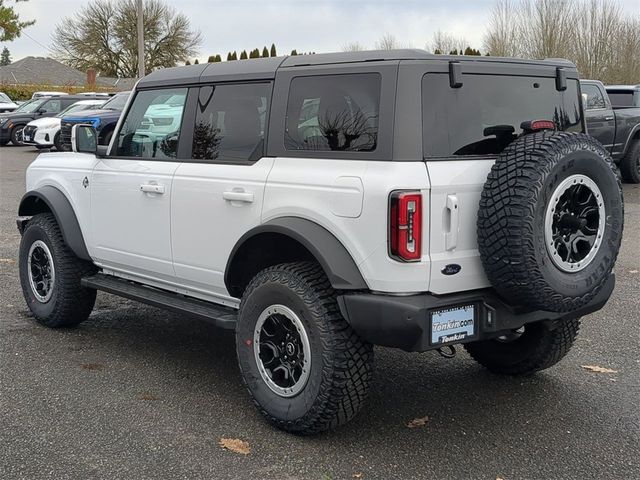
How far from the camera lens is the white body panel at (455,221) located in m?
3.61

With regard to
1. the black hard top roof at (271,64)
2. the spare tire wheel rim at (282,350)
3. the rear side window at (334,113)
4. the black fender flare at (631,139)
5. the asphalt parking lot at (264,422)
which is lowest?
the asphalt parking lot at (264,422)

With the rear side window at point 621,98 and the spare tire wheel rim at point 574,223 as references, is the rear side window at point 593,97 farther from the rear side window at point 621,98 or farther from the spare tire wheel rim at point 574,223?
the spare tire wheel rim at point 574,223

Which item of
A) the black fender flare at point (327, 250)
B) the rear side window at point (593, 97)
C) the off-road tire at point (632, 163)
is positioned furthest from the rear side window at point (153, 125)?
the off-road tire at point (632, 163)

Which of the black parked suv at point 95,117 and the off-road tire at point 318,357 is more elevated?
the black parked suv at point 95,117

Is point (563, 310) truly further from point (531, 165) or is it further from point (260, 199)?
point (260, 199)

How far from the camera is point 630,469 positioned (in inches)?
144

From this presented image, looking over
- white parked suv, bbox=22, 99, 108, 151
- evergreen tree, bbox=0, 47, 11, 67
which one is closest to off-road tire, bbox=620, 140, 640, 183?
white parked suv, bbox=22, 99, 108, 151

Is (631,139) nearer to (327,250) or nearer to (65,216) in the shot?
(65,216)

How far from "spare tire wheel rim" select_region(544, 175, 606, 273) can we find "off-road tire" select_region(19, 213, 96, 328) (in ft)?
11.4

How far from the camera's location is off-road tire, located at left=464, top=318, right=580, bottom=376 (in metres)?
4.64

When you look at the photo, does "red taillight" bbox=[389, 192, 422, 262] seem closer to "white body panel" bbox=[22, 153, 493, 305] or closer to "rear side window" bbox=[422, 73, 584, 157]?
"white body panel" bbox=[22, 153, 493, 305]

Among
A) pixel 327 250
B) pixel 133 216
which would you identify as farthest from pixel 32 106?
pixel 327 250

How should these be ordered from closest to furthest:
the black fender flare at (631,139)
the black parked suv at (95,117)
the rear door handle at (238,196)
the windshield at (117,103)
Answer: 1. the rear door handle at (238,196)
2. the black fender flare at (631,139)
3. the black parked suv at (95,117)
4. the windshield at (117,103)

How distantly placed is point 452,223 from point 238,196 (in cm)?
122
